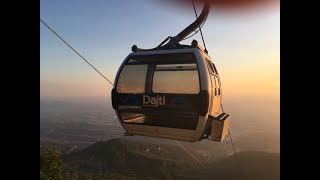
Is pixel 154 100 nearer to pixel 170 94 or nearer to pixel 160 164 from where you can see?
pixel 170 94

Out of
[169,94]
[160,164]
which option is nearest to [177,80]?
[169,94]

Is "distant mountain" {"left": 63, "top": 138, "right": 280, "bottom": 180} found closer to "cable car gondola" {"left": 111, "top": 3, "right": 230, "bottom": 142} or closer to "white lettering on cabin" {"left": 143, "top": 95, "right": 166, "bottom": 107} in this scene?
"cable car gondola" {"left": 111, "top": 3, "right": 230, "bottom": 142}

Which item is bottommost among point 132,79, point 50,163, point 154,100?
point 50,163

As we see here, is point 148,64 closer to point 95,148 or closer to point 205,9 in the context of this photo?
point 205,9

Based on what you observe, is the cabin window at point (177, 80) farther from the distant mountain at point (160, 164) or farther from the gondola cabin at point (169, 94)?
the distant mountain at point (160, 164)

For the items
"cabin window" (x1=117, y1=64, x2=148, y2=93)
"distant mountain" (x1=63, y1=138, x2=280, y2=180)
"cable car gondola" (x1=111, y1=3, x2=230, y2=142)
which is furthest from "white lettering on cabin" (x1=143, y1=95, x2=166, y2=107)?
"distant mountain" (x1=63, y1=138, x2=280, y2=180)
